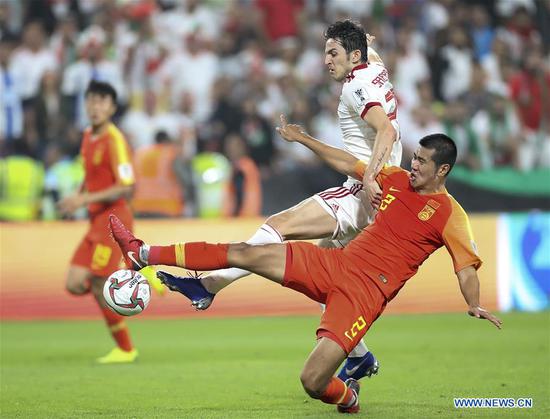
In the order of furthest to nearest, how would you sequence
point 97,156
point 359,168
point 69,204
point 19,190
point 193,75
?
1. point 193,75
2. point 19,190
3. point 97,156
4. point 69,204
5. point 359,168

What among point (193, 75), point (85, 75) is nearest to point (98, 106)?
point (85, 75)

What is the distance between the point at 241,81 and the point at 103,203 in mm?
8473

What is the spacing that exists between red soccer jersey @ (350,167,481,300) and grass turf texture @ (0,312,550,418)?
1.02 m

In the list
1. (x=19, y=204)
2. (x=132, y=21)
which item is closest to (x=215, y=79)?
(x=132, y=21)

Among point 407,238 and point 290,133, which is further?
point 290,133

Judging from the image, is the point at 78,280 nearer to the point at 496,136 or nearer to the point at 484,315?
the point at 484,315

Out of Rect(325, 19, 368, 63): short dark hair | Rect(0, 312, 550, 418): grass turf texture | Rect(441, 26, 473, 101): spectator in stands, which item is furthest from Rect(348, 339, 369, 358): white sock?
Rect(441, 26, 473, 101): spectator in stands

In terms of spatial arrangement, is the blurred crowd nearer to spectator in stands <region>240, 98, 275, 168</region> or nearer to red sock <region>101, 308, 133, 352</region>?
spectator in stands <region>240, 98, 275, 168</region>

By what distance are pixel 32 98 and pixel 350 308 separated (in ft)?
40.9

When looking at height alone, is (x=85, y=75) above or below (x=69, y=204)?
above

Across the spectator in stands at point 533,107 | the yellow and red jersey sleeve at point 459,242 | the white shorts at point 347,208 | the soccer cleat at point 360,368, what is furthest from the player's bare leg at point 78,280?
the spectator in stands at point 533,107

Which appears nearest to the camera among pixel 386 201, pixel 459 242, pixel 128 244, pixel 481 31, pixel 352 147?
pixel 128 244

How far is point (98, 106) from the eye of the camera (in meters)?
11.6

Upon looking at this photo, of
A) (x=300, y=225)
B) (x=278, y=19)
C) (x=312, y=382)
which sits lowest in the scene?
(x=312, y=382)
